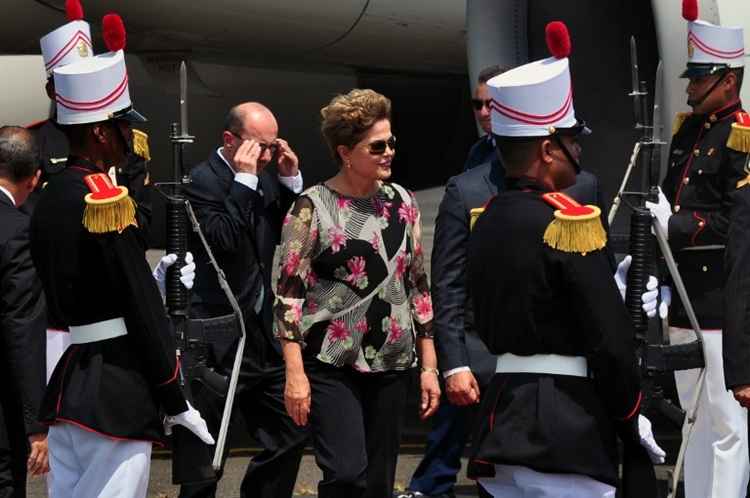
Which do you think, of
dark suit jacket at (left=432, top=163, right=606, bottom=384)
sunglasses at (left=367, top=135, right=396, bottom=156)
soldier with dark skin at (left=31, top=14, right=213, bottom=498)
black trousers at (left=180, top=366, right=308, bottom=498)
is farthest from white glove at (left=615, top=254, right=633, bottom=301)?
soldier with dark skin at (left=31, top=14, right=213, bottom=498)

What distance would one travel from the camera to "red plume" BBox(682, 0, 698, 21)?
4.89 m

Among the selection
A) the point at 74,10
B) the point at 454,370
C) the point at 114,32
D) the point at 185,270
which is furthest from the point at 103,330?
the point at 74,10

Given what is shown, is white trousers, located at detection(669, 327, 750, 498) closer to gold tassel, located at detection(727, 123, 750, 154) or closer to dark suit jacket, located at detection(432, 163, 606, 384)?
gold tassel, located at detection(727, 123, 750, 154)

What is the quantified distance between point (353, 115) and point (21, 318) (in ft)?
3.66

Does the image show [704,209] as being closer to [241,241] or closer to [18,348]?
[241,241]

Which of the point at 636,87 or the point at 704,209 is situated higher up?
the point at 636,87

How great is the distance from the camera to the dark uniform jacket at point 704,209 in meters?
4.62

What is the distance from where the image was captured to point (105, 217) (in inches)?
129

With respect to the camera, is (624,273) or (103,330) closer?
(103,330)

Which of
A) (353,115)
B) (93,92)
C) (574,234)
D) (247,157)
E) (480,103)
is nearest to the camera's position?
(574,234)

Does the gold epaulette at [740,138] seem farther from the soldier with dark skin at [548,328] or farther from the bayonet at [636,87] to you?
the soldier with dark skin at [548,328]

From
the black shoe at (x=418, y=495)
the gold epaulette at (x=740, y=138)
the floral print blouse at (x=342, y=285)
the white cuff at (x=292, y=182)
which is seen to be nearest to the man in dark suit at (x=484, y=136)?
the white cuff at (x=292, y=182)

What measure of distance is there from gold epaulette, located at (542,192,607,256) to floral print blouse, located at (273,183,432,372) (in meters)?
1.11

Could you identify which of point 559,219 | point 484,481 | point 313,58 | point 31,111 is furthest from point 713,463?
point 313,58
